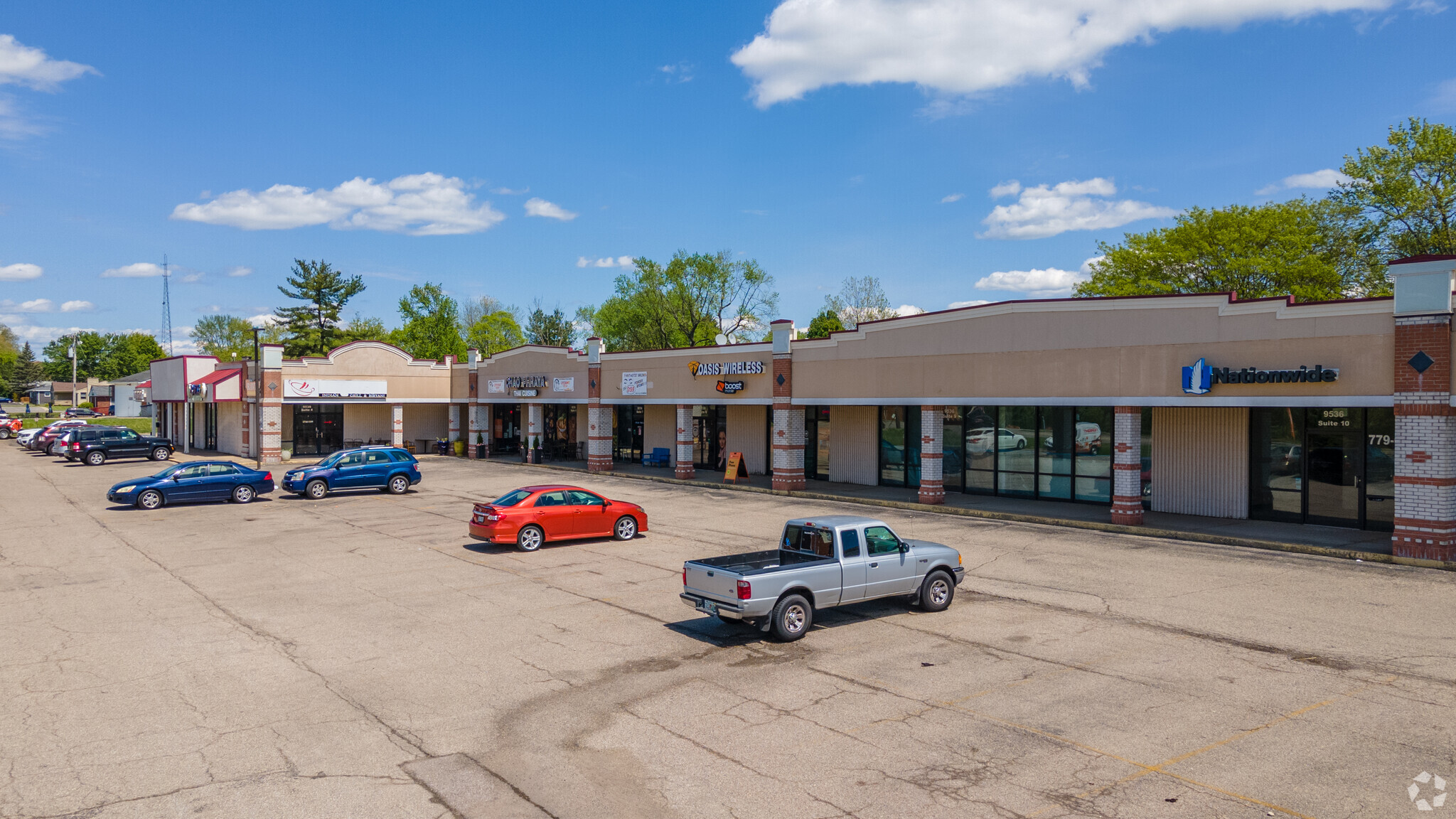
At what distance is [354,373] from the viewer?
48.0 meters

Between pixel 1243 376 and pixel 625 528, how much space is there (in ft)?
50.4

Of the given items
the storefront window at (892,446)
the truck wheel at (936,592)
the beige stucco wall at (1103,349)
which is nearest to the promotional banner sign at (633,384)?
the beige stucco wall at (1103,349)

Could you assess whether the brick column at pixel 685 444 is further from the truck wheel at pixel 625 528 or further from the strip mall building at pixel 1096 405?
the truck wheel at pixel 625 528

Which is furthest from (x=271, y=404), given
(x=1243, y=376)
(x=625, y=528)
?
(x=1243, y=376)

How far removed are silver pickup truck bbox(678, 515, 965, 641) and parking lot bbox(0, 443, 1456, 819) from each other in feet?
1.66

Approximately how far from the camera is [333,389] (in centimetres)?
4734

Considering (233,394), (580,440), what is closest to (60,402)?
(233,394)

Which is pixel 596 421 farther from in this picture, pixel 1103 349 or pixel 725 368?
pixel 1103 349

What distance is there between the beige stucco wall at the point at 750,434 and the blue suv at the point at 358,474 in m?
13.2

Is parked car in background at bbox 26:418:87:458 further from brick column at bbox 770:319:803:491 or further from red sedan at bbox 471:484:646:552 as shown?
red sedan at bbox 471:484:646:552

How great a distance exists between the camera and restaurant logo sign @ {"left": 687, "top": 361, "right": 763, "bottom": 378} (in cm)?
3353

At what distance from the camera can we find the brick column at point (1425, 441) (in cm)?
1814

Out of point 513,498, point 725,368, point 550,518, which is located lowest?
point 550,518

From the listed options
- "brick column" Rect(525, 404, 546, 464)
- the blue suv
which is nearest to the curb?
the blue suv
